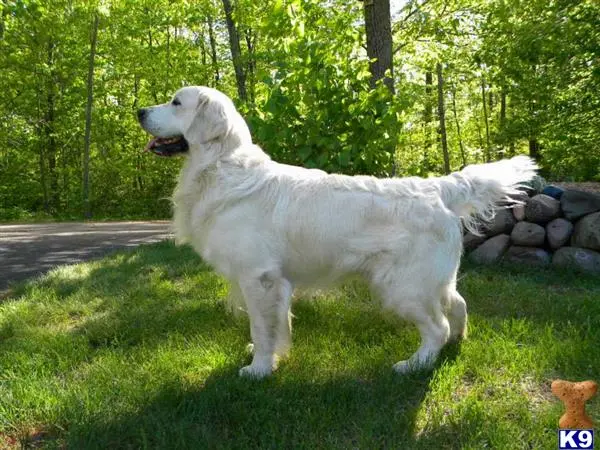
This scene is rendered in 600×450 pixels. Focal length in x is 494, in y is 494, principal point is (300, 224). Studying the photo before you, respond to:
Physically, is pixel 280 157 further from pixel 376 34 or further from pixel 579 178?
pixel 579 178

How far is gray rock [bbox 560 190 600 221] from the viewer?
5.52 meters

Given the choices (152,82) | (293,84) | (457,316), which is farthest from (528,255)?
(152,82)

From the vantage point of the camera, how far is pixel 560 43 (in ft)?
23.6

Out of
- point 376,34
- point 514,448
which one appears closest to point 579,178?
point 376,34

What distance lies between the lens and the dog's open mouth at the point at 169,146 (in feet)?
11.3

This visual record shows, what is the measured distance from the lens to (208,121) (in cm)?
334

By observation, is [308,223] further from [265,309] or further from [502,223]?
[502,223]

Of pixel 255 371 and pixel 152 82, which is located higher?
pixel 152 82

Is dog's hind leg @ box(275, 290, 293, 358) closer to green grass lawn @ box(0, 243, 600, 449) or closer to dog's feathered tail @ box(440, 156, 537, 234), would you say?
green grass lawn @ box(0, 243, 600, 449)

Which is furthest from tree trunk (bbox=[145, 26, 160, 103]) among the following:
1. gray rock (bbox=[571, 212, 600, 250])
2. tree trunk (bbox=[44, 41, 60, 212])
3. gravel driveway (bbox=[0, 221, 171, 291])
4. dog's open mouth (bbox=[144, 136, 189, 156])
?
gray rock (bbox=[571, 212, 600, 250])

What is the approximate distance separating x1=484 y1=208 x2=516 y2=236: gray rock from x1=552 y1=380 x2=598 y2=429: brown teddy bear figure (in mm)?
4127

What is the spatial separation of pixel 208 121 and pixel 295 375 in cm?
175

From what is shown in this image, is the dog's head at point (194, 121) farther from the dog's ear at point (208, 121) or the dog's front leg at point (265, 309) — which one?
the dog's front leg at point (265, 309)

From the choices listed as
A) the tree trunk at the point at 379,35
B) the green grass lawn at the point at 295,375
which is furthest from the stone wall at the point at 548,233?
the tree trunk at the point at 379,35
